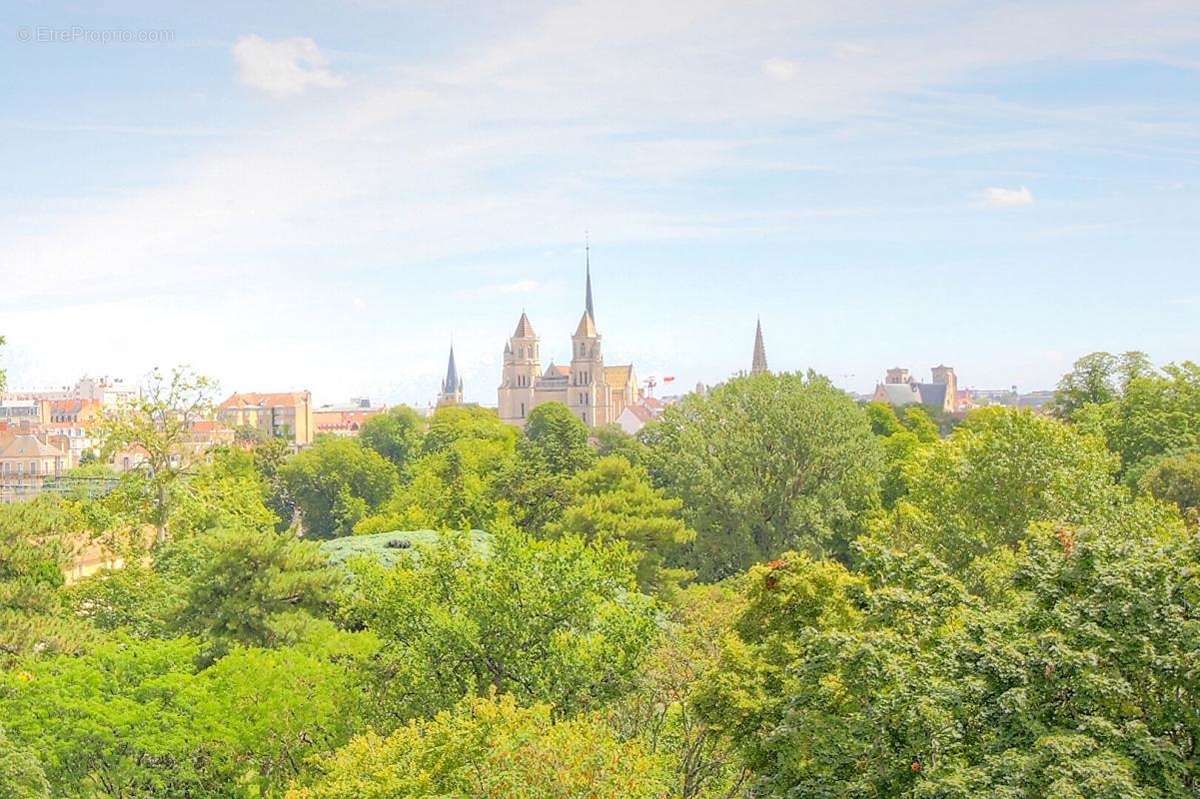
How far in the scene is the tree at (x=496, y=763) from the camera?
1412 centimetres

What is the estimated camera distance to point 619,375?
19288 cm

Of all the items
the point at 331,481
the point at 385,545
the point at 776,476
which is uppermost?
the point at 776,476

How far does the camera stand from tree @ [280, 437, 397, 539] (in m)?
82.4

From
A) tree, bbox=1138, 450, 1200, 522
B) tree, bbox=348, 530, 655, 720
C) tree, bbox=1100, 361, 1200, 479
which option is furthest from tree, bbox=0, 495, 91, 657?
tree, bbox=1100, 361, 1200, 479

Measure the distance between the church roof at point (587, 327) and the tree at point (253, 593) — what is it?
142 meters

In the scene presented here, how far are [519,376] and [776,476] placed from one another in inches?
4980

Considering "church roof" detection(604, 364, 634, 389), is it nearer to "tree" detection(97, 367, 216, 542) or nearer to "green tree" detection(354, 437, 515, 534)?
"green tree" detection(354, 437, 515, 534)

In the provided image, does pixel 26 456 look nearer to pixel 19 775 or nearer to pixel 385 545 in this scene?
pixel 385 545

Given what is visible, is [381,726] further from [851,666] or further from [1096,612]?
[1096,612]

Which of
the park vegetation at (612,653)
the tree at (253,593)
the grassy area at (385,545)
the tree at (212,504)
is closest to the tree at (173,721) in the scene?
the park vegetation at (612,653)

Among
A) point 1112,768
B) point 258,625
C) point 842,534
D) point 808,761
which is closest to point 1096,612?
point 1112,768

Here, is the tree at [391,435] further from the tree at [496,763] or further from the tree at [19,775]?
the tree at [496,763]

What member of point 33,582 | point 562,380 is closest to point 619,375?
point 562,380

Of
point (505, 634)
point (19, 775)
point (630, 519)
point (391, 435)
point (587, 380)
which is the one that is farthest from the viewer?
point (587, 380)
